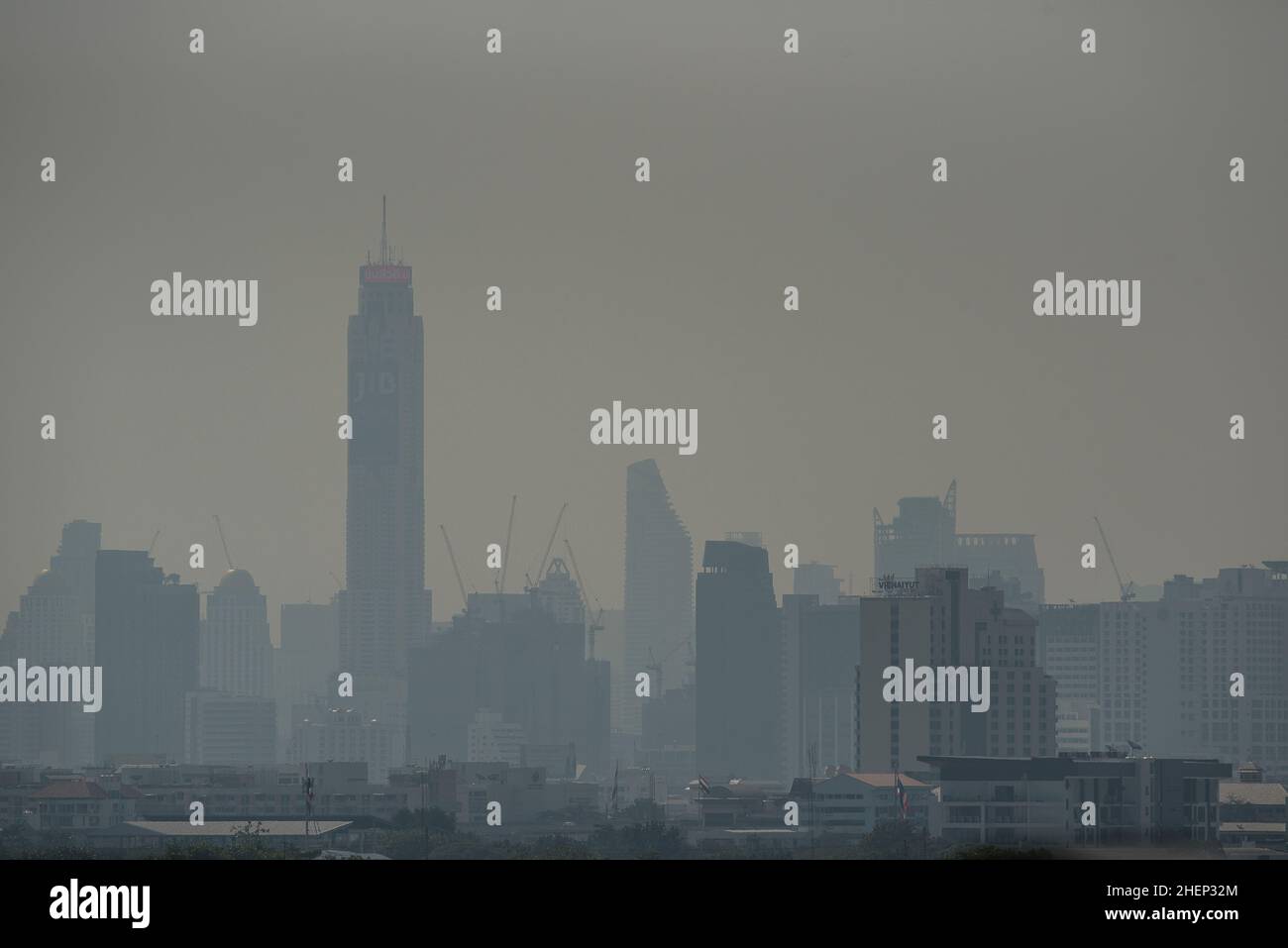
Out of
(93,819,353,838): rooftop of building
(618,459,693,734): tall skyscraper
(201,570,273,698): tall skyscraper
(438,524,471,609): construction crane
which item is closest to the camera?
(93,819,353,838): rooftop of building

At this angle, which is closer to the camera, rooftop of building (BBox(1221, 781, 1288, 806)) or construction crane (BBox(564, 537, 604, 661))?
rooftop of building (BBox(1221, 781, 1288, 806))

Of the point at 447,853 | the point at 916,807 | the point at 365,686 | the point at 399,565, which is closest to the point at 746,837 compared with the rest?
the point at 916,807

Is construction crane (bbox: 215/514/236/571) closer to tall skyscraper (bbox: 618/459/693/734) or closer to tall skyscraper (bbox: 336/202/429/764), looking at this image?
tall skyscraper (bbox: 336/202/429/764)

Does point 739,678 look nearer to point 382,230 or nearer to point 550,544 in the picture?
point 550,544

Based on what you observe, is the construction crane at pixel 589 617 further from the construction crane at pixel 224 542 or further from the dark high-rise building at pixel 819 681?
the construction crane at pixel 224 542

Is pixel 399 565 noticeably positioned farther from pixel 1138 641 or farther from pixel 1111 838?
pixel 1111 838

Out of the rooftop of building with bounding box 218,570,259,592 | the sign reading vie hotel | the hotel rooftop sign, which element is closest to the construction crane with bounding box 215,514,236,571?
the rooftop of building with bounding box 218,570,259,592
